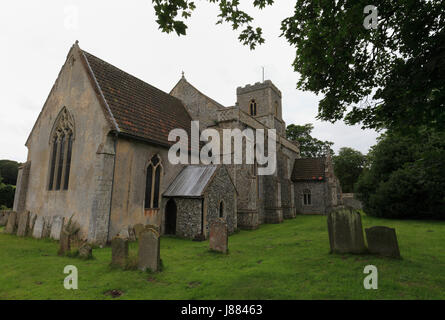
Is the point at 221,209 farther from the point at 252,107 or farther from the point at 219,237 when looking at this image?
the point at 252,107

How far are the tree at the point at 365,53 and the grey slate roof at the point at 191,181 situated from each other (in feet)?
24.9

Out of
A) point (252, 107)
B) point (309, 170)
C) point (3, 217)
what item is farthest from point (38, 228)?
point (309, 170)

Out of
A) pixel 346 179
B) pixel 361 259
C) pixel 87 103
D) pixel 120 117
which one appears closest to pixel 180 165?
pixel 120 117

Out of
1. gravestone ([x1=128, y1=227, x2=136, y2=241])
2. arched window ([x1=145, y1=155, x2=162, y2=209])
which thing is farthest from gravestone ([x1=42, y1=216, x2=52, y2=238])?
arched window ([x1=145, y1=155, x2=162, y2=209])

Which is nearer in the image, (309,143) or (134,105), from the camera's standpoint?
(134,105)

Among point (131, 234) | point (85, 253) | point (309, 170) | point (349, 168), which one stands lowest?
point (85, 253)

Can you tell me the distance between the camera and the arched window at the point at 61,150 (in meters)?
13.1

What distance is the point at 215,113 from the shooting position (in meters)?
19.9

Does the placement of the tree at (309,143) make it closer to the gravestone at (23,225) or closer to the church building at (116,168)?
the church building at (116,168)

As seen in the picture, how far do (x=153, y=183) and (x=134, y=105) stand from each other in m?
4.96

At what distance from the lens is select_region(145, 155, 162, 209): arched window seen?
44.3 feet

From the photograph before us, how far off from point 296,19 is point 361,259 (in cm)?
830

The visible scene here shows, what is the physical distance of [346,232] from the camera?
8.48 metres
